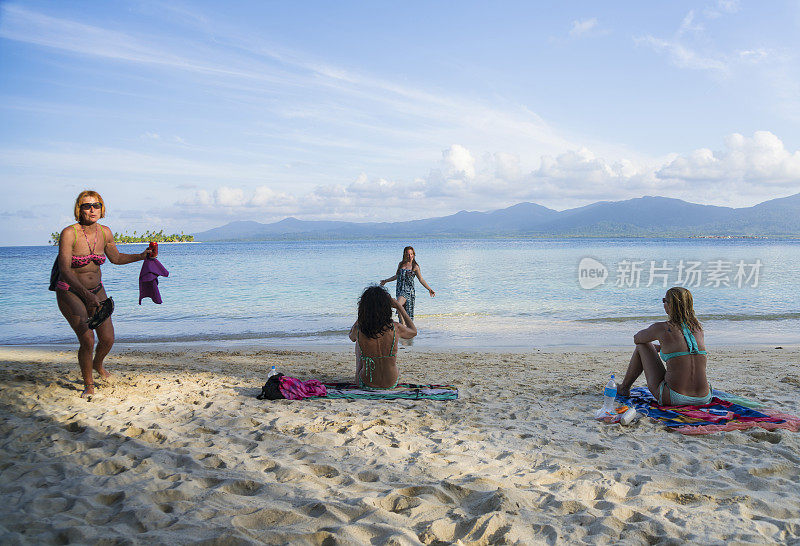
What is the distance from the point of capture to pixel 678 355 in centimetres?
506

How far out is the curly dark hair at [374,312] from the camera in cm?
572

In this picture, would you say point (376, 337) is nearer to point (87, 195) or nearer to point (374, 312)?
point (374, 312)

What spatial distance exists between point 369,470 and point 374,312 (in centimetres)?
224

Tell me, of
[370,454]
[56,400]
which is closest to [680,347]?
[370,454]

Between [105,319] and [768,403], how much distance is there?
23.4ft

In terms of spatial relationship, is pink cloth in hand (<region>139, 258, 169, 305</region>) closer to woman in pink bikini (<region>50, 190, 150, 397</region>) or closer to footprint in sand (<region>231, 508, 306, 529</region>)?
woman in pink bikini (<region>50, 190, 150, 397</region>)

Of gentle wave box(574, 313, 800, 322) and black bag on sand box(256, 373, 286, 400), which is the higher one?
black bag on sand box(256, 373, 286, 400)

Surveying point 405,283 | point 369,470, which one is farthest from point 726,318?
point 369,470

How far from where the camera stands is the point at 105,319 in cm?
540

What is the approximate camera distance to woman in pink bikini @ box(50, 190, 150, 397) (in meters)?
5.28

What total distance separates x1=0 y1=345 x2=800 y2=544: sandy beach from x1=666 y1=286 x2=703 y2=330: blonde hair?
3.50 feet

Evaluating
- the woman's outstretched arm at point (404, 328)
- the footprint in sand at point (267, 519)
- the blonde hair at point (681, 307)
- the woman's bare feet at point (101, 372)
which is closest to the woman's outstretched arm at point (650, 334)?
the blonde hair at point (681, 307)

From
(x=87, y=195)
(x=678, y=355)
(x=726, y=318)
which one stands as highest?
(x=87, y=195)

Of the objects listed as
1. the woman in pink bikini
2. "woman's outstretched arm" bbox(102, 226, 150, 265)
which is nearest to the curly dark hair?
"woman's outstretched arm" bbox(102, 226, 150, 265)
